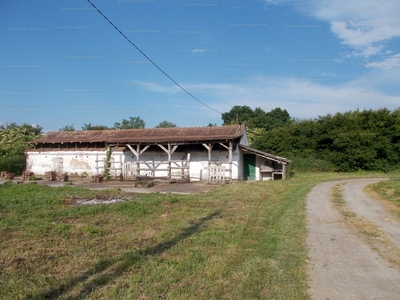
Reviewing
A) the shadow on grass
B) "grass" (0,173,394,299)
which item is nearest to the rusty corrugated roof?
"grass" (0,173,394,299)

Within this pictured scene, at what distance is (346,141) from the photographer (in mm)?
30281

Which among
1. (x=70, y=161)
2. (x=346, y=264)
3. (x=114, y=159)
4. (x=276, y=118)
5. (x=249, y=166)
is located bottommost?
(x=346, y=264)

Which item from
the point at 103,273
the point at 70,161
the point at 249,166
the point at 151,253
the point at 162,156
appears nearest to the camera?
the point at 103,273

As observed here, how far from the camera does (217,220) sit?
8422 mm

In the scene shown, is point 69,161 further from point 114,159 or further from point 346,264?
point 346,264

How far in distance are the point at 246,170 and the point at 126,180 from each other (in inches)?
377

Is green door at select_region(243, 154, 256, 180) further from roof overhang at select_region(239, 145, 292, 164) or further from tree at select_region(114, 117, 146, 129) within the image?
tree at select_region(114, 117, 146, 129)

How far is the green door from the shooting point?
1005 inches

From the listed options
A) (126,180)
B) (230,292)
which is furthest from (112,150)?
(230,292)

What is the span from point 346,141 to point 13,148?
114 ft

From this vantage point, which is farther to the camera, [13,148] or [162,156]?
[13,148]

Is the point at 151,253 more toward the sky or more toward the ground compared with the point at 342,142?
more toward the ground

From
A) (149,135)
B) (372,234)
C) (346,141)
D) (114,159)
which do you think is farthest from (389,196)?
(114,159)

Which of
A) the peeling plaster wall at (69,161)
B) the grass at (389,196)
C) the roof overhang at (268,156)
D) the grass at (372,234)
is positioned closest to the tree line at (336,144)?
the peeling plaster wall at (69,161)
